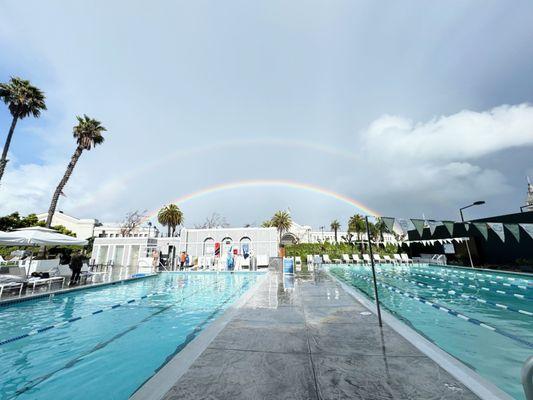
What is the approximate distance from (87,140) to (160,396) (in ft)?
→ 87.5

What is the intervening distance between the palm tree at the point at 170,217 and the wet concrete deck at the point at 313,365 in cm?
4168

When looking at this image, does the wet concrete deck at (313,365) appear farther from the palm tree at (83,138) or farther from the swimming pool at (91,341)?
the palm tree at (83,138)

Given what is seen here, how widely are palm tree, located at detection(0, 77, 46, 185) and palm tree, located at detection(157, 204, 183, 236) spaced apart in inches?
957

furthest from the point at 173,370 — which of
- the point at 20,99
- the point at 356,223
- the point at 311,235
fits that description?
the point at 311,235

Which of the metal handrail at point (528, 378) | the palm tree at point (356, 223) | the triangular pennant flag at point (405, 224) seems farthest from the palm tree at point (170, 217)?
the metal handrail at point (528, 378)

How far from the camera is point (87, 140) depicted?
2292cm

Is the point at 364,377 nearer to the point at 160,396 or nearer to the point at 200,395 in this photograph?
the point at 200,395

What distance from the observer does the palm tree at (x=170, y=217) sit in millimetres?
43562

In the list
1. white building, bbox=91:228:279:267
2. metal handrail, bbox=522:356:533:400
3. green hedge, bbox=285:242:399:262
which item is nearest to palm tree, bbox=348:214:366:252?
green hedge, bbox=285:242:399:262

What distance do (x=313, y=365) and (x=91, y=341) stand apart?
5140 millimetres

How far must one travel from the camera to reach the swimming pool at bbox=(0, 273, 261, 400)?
A: 3.79 meters

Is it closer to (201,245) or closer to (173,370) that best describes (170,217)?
(201,245)

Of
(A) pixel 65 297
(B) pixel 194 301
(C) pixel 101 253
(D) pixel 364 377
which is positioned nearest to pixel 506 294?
(D) pixel 364 377

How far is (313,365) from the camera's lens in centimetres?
328
